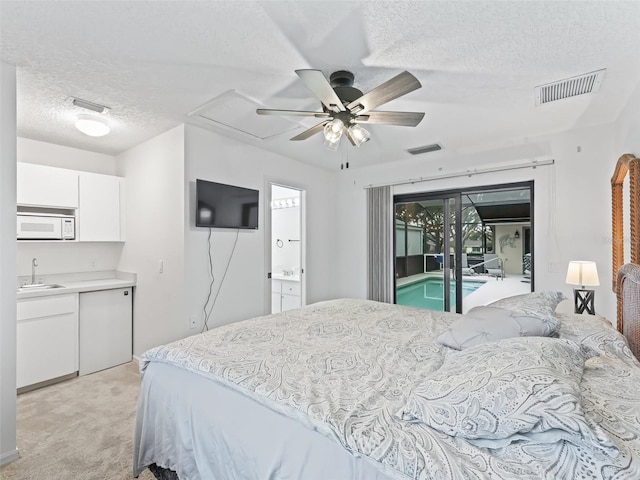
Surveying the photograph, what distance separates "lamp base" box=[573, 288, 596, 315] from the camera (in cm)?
276

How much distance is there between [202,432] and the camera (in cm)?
128

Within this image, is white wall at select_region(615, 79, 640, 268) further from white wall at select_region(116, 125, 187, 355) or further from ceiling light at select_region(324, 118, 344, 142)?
white wall at select_region(116, 125, 187, 355)

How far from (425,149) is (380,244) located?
1446 millimetres

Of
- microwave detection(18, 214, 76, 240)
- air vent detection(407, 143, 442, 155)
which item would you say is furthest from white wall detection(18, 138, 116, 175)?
air vent detection(407, 143, 442, 155)

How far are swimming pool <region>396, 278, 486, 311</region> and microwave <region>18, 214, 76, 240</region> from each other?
163 inches

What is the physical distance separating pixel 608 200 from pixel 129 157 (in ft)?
17.0

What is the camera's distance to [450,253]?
414 centimetres

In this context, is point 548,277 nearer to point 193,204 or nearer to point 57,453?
point 193,204

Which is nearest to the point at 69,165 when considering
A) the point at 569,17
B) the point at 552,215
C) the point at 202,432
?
the point at 202,432

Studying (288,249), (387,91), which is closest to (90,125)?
(387,91)

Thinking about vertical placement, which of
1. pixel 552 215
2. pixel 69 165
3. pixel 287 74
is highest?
pixel 287 74

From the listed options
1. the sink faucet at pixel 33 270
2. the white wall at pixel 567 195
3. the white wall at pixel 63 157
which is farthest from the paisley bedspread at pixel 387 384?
the white wall at pixel 63 157

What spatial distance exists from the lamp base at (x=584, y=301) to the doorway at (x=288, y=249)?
306 cm

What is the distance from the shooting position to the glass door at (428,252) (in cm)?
411
